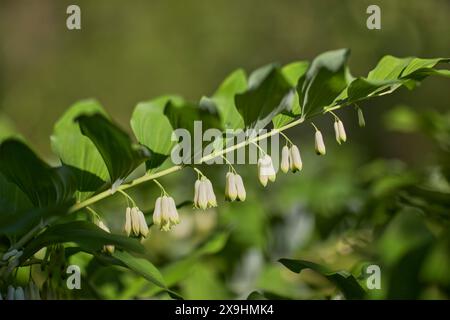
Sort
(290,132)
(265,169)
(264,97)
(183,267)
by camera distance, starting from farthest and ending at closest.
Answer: (290,132)
(183,267)
(265,169)
(264,97)

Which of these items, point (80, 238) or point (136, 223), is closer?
point (80, 238)

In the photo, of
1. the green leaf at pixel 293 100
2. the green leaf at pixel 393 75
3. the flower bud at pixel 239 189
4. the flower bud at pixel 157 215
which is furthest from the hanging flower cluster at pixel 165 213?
the green leaf at pixel 393 75

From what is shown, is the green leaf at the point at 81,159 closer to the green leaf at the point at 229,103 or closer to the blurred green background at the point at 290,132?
the green leaf at the point at 229,103

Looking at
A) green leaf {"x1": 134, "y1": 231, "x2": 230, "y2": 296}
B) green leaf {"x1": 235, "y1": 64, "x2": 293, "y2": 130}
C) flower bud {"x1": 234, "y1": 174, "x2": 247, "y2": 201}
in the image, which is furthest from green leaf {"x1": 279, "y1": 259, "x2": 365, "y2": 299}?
green leaf {"x1": 134, "y1": 231, "x2": 230, "y2": 296}

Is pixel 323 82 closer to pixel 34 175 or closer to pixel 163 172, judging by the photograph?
pixel 163 172

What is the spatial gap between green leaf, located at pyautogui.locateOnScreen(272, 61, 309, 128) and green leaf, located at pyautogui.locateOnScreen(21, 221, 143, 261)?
0.30 m

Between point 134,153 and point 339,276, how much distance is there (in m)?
0.38

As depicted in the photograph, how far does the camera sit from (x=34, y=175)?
0.86 metres

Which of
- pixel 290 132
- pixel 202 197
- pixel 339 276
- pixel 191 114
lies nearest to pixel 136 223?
pixel 202 197

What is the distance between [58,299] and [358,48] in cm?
390

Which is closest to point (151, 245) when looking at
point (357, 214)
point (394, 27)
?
point (357, 214)

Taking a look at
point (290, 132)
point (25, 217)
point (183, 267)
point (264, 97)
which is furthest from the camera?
point (290, 132)

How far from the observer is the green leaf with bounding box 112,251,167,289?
0.95m
